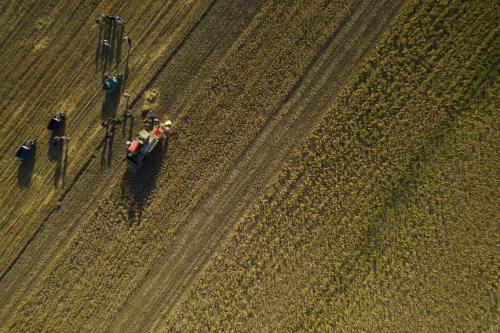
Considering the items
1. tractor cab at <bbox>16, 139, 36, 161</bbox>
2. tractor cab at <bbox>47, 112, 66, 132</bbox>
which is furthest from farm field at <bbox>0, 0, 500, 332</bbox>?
tractor cab at <bbox>16, 139, 36, 161</bbox>

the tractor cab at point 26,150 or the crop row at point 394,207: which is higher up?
the crop row at point 394,207

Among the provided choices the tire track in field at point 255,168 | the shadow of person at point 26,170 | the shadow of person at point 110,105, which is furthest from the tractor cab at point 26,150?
the tire track in field at point 255,168

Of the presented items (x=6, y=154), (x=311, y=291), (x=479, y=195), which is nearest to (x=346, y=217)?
(x=311, y=291)

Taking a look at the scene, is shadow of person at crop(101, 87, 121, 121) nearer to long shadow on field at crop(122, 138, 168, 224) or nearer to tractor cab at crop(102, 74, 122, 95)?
tractor cab at crop(102, 74, 122, 95)

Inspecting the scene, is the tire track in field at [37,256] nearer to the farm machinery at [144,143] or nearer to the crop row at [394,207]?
the farm machinery at [144,143]

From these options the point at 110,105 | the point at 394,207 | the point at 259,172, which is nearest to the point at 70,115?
the point at 110,105

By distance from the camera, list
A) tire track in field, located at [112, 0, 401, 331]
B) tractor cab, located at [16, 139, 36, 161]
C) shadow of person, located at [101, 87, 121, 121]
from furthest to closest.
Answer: shadow of person, located at [101, 87, 121, 121], tractor cab, located at [16, 139, 36, 161], tire track in field, located at [112, 0, 401, 331]
